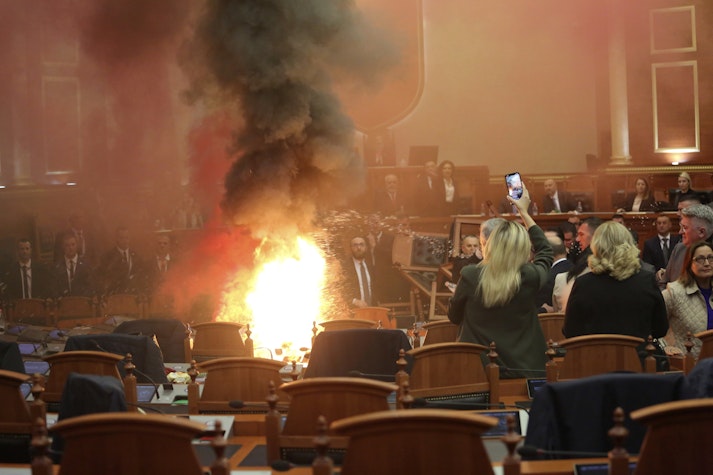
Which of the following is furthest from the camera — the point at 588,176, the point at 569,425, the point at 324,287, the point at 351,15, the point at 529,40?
the point at 529,40

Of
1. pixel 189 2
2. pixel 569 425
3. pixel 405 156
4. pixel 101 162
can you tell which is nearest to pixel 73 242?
pixel 101 162

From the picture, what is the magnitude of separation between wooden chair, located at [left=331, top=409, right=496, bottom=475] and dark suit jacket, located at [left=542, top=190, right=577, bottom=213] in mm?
10727

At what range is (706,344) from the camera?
498 centimetres

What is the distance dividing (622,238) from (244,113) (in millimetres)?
6551

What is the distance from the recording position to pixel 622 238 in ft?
17.2

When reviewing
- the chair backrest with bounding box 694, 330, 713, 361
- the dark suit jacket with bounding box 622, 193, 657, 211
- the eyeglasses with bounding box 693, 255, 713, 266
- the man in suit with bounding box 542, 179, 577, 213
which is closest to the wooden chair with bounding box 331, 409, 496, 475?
the chair backrest with bounding box 694, 330, 713, 361

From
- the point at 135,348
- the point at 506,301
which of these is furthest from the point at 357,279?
the point at 506,301

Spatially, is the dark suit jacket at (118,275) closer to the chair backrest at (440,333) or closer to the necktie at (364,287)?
the necktie at (364,287)

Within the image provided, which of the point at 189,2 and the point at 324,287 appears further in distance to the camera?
the point at 189,2

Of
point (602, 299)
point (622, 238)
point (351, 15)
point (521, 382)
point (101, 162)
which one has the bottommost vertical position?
point (521, 382)

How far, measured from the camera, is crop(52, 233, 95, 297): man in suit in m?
11.8

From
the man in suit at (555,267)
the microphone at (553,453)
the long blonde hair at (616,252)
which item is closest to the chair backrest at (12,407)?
the microphone at (553,453)

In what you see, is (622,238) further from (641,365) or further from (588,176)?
(588,176)

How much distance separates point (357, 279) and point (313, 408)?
6.60 m
